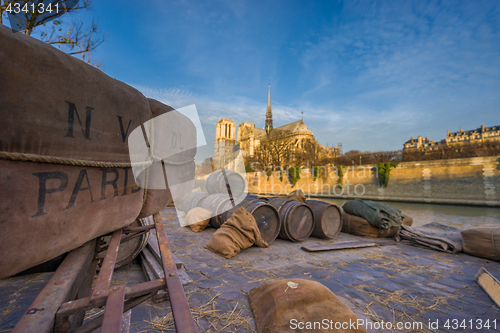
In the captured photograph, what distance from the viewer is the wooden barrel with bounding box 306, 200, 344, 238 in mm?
5469

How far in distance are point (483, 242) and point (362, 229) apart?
2.25 m

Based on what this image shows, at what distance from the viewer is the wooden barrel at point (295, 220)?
5.14 metres

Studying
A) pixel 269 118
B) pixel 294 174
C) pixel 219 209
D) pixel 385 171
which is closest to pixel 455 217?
pixel 219 209

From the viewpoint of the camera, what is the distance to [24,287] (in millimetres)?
2738

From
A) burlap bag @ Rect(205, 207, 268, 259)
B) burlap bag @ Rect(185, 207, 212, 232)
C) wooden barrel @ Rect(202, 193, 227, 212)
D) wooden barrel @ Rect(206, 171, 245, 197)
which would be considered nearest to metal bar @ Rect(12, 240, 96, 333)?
burlap bag @ Rect(205, 207, 268, 259)

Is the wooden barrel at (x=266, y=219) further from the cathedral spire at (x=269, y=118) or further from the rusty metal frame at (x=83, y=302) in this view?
the cathedral spire at (x=269, y=118)

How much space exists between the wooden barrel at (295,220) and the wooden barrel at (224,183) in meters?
3.62

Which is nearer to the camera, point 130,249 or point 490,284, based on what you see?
point 490,284

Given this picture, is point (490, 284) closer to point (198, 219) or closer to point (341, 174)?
point (198, 219)

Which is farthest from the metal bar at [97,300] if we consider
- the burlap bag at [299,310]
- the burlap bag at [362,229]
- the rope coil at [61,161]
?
the burlap bag at [362,229]

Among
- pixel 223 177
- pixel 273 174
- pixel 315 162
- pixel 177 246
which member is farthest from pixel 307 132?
pixel 177 246

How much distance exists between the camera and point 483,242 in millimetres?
4160

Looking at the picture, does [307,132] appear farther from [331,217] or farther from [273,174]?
[331,217]

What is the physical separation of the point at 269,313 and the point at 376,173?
27.3 meters
